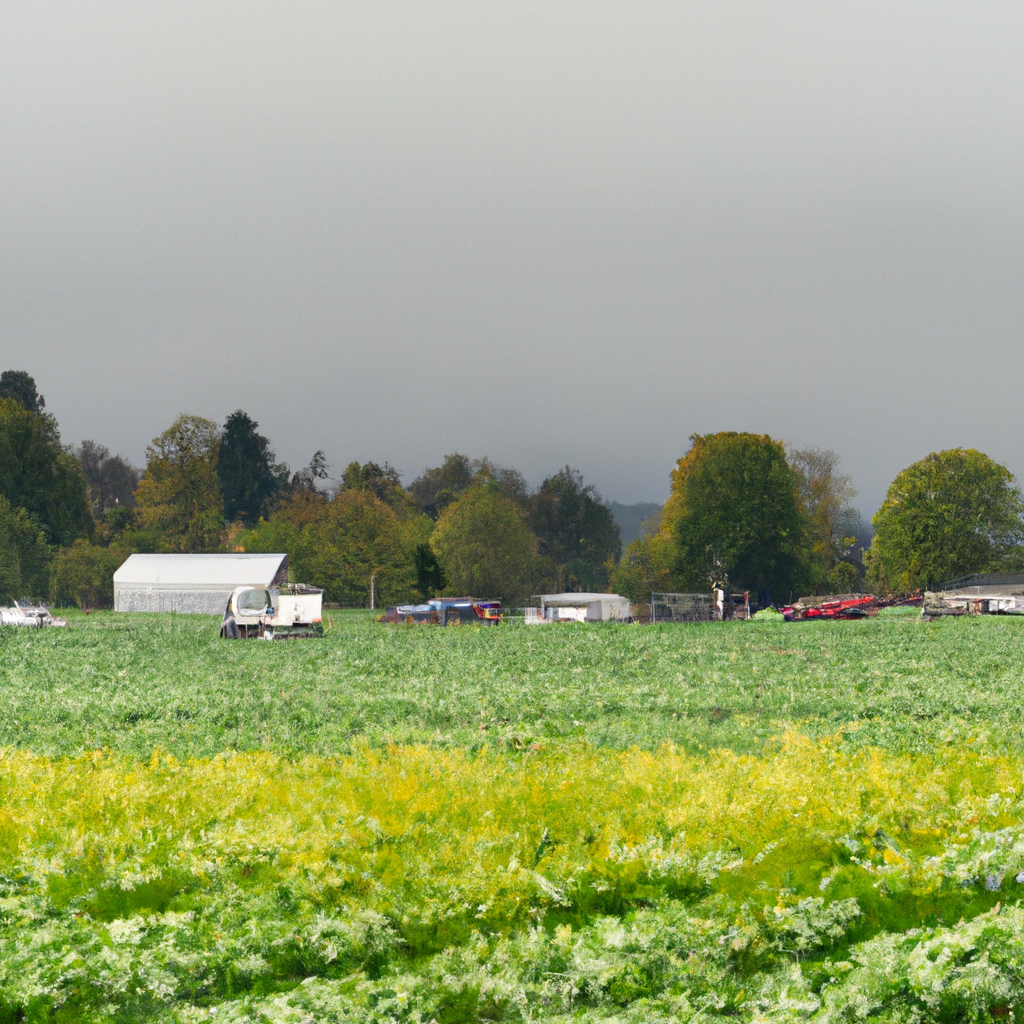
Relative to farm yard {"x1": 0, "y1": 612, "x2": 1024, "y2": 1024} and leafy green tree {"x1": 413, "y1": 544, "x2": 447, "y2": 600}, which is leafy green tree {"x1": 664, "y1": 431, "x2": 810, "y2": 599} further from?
farm yard {"x1": 0, "y1": 612, "x2": 1024, "y2": 1024}

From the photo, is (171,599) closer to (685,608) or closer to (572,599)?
(572,599)

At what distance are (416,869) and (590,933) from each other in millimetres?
1612

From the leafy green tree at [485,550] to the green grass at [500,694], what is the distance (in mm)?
47817

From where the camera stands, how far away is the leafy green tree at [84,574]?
87.1 meters

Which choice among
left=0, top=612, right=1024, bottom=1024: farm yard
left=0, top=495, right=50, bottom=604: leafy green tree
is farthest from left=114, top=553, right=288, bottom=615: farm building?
left=0, top=612, right=1024, bottom=1024: farm yard

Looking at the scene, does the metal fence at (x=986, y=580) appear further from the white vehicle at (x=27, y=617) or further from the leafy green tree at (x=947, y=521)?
the white vehicle at (x=27, y=617)

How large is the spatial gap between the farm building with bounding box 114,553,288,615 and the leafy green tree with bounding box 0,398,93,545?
1893cm

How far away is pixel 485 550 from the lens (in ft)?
269

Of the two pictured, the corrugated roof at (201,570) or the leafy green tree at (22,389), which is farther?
the leafy green tree at (22,389)

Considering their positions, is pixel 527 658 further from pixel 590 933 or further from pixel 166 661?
pixel 590 933

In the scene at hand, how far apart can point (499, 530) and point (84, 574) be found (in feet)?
124

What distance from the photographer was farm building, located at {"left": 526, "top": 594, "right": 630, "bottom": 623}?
211 ft

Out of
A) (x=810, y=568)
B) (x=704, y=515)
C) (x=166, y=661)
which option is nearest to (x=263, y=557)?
(x=704, y=515)

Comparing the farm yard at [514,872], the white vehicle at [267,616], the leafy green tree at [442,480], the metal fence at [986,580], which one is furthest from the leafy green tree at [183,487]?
the farm yard at [514,872]
